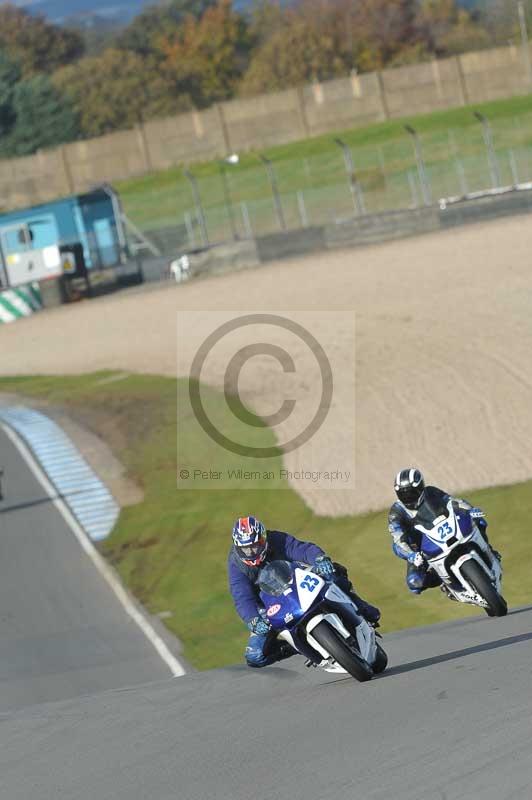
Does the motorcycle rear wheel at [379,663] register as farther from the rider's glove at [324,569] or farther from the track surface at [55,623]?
the track surface at [55,623]

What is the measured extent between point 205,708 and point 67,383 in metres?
24.2

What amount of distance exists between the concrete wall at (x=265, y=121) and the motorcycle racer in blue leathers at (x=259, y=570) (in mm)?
66984

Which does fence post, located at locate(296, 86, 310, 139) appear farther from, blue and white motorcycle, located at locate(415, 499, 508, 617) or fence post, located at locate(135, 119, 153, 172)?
blue and white motorcycle, located at locate(415, 499, 508, 617)

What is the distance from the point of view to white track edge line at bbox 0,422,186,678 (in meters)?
15.2

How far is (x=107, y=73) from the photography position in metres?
112

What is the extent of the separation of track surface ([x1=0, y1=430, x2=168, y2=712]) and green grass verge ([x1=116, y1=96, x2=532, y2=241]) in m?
31.8

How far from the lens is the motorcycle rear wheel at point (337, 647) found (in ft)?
29.9

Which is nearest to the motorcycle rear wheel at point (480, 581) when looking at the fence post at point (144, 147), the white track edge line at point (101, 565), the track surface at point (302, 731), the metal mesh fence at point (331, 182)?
the track surface at point (302, 731)

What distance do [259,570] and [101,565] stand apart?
32.0ft

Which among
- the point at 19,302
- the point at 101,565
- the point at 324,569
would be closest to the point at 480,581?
the point at 324,569

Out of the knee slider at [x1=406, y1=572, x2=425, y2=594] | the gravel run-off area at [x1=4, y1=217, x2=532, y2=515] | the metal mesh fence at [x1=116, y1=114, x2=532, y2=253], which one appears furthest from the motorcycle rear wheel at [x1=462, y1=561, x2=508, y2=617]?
the metal mesh fence at [x1=116, y1=114, x2=532, y2=253]

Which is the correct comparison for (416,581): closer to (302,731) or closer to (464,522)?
(464,522)

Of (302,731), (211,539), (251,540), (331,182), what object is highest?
(251,540)

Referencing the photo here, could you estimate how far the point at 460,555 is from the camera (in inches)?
462
